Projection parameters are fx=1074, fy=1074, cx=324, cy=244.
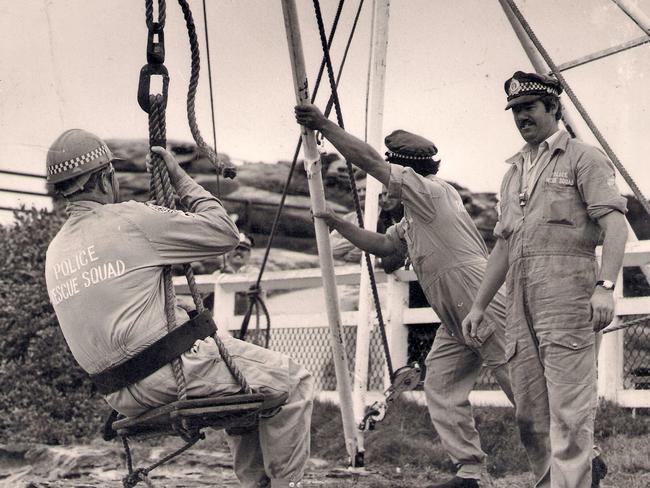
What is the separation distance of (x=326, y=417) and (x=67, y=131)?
4.40 meters

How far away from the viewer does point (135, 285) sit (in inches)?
179

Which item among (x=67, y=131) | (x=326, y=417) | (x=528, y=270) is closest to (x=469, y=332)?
(x=528, y=270)

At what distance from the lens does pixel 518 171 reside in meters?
5.35

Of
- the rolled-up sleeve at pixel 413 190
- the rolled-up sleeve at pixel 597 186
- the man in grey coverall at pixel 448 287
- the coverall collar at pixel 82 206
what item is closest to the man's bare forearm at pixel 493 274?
the man in grey coverall at pixel 448 287

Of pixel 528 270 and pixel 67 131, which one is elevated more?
pixel 67 131

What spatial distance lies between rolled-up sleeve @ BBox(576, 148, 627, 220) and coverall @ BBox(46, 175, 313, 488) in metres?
1.62

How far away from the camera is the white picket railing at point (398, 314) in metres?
7.43

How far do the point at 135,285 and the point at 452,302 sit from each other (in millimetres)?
2186

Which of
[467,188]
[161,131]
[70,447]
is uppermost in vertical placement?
[161,131]

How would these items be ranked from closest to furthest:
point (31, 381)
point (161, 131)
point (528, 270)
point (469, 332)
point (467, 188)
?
point (161, 131) < point (528, 270) < point (469, 332) < point (31, 381) < point (467, 188)

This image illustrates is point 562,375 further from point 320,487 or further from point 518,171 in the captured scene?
point 320,487

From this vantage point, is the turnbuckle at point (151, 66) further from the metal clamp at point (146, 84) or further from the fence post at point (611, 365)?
the fence post at point (611, 365)

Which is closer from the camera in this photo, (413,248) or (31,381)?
(413,248)

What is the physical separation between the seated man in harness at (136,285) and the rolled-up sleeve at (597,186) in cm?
159
